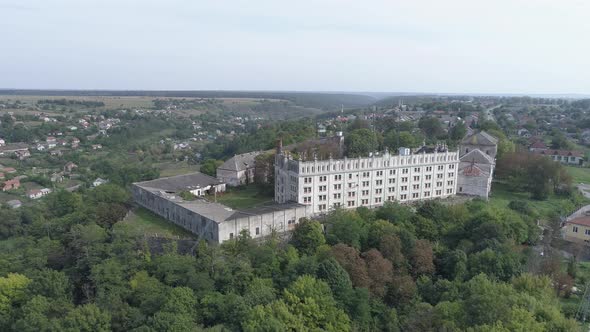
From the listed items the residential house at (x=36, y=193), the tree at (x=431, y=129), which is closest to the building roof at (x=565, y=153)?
the tree at (x=431, y=129)

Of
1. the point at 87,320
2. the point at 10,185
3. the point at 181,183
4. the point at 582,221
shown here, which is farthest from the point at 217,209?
the point at 10,185

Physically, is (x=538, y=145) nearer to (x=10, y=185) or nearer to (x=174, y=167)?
(x=174, y=167)

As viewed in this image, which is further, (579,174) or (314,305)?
(579,174)

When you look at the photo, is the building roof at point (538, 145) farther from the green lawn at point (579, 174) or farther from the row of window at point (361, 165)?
the row of window at point (361, 165)

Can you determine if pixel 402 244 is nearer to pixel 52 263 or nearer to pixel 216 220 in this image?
pixel 216 220

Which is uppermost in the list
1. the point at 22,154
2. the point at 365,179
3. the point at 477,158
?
the point at 477,158

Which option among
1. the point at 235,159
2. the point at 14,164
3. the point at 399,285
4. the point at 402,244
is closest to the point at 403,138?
the point at 235,159

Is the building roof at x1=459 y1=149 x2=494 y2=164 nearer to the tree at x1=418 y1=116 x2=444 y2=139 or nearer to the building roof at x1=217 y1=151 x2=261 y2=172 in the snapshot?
the building roof at x1=217 y1=151 x2=261 y2=172
